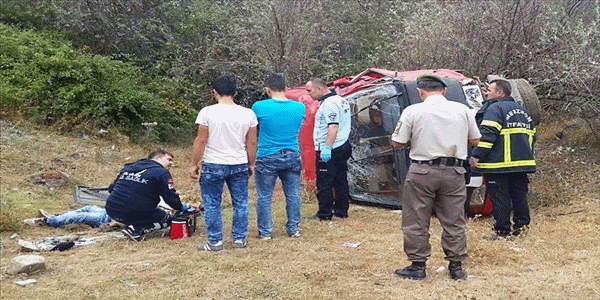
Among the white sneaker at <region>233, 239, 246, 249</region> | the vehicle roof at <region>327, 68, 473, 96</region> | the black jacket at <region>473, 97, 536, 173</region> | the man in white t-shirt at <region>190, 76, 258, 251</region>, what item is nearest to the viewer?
the man in white t-shirt at <region>190, 76, 258, 251</region>

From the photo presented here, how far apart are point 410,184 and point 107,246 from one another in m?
3.06

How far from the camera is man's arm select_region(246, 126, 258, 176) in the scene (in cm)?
582

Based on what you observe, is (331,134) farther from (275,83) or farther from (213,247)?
(213,247)

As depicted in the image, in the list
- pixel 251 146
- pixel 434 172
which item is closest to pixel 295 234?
pixel 251 146

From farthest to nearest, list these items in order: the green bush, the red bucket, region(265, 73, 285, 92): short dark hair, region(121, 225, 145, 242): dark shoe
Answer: the green bush
the red bucket
region(121, 225, 145, 242): dark shoe
region(265, 73, 285, 92): short dark hair

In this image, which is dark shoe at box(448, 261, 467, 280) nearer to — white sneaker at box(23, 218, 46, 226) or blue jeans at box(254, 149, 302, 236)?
blue jeans at box(254, 149, 302, 236)

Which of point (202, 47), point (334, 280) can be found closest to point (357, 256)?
point (334, 280)

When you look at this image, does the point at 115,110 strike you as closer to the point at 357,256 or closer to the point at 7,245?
the point at 7,245

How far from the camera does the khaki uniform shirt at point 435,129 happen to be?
4566 mm

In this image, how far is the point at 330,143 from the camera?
6.59 m

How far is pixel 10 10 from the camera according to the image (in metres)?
14.2

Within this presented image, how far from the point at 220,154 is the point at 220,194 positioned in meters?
0.39

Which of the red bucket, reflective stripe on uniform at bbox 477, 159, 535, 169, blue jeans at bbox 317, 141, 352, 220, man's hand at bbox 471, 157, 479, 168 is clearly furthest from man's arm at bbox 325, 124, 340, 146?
the red bucket

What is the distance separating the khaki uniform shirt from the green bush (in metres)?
8.96
